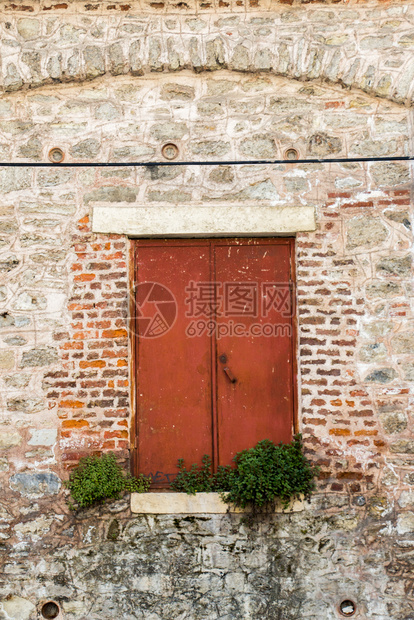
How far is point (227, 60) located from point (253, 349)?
2210 mm

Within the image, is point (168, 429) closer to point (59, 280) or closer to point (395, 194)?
point (59, 280)

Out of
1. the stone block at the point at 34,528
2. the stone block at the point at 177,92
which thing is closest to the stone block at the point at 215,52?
the stone block at the point at 177,92

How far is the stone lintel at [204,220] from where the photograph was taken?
443 centimetres

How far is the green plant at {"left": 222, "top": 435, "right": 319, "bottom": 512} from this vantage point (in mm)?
4094

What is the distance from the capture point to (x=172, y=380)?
4449 millimetres

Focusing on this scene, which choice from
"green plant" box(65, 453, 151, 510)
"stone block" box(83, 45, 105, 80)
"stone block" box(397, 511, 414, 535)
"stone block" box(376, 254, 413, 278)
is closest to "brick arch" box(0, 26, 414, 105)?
"stone block" box(83, 45, 105, 80)

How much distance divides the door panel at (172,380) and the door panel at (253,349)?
4.9 inches

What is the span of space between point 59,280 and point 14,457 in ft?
4.47

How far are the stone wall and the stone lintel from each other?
9 cm

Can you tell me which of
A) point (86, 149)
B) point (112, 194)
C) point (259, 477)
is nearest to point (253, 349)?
point (259, 477)

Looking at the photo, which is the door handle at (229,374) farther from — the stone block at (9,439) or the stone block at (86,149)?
the stone block at (86,149)

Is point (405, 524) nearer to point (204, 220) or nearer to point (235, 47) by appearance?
point (204, 220)

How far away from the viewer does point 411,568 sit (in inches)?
164

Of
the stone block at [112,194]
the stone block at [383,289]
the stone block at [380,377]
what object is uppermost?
the stone block at [112,194]
